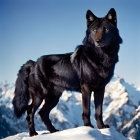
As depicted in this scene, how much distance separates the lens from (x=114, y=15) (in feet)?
23.6

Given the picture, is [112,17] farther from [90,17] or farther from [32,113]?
[32,113]

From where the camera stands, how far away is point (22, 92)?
830 cm

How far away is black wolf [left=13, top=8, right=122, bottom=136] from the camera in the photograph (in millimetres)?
6945

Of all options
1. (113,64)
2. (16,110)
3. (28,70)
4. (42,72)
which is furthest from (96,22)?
(16,110)

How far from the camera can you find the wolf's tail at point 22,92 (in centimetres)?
823

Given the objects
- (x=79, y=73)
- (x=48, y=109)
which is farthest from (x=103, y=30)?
(x=48, y=109)

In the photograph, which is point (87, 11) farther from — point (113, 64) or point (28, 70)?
point (28, 70)

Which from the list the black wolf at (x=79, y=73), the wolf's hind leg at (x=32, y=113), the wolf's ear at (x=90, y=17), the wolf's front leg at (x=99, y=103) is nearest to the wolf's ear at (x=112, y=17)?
the black wolf at (x=79, y=73)

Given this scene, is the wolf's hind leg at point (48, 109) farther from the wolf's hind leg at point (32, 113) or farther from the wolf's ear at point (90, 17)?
the wolf's ear at point (90, 17)

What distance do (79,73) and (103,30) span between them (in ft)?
4.35

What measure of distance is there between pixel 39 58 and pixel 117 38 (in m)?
2.57

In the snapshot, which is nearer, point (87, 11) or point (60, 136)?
point (60, 136)

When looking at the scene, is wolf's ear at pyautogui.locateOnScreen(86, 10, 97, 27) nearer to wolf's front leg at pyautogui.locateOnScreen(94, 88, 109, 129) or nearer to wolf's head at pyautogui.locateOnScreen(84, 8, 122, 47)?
wolf's head at pyautogui.locateOnScreen(84, 8, 122, 47)

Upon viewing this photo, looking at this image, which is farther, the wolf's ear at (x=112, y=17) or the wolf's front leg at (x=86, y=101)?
the wolf's ear at (x=112, y=17)
